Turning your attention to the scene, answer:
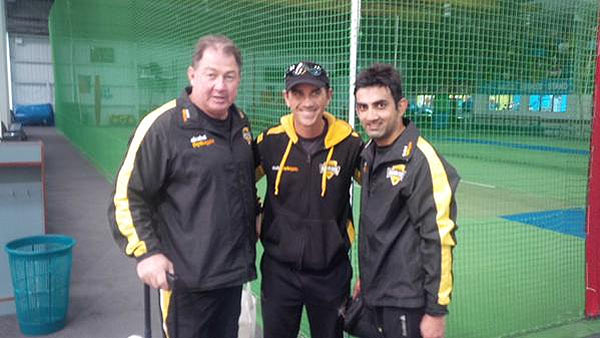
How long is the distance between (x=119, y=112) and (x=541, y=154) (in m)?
8.67

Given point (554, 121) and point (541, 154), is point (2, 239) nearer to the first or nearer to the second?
point (554, 121)

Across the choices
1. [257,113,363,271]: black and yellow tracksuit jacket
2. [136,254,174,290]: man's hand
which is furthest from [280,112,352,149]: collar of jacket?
[136,254,174,290]: man's hand

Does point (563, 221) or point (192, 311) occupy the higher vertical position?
point (192, 311)

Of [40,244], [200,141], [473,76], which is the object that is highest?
[473,76]

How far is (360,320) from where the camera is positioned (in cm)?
221

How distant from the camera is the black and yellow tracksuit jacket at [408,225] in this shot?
185cm

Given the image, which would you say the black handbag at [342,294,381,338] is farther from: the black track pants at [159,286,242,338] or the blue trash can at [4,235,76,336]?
the blue trash can at [4,235,76,336]

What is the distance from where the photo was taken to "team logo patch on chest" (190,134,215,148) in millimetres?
2023

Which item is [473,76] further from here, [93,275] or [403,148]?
[93,275]

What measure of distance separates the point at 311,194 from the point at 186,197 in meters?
0.56

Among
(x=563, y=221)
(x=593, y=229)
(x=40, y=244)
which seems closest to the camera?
(x=40, y=244)

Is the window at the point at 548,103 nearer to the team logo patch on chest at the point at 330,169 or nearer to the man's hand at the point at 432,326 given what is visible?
the team logo patch on chest at the point at 330,169

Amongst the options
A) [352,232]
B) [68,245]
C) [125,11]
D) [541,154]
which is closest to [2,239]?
[68,245]

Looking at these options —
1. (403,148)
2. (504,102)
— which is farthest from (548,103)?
(403,148)
